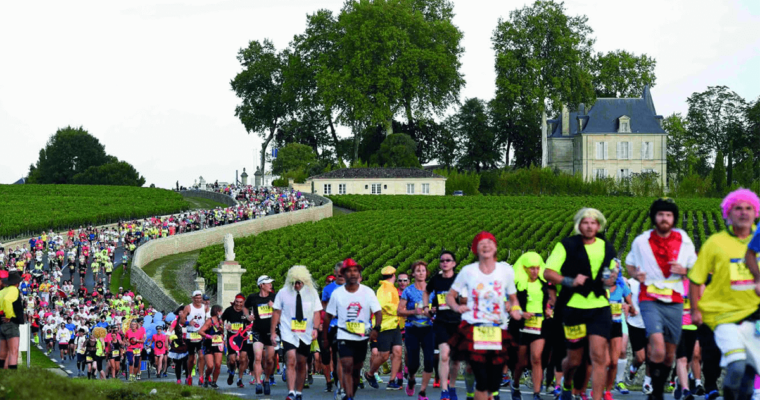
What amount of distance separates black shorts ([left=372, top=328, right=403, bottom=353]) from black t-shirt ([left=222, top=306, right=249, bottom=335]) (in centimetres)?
239

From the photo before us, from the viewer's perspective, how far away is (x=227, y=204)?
Answer: 8256 centimetres

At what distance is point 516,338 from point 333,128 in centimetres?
9509

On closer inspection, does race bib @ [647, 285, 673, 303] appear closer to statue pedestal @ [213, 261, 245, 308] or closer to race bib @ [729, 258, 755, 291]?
race bib @ [729, 258, 755, 291]

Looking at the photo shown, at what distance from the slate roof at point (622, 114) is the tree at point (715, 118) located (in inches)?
498

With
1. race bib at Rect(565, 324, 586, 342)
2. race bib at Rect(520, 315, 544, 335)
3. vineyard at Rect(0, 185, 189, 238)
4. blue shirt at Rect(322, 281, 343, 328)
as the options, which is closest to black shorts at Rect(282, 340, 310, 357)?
blue shirt at Rect(322, 281, 343, 328)

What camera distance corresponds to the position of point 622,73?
9775 cm

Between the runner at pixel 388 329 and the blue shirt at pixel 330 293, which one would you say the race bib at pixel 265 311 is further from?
the runner at pixel 388 329

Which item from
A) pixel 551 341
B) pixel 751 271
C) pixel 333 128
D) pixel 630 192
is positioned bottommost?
pixel 551 341

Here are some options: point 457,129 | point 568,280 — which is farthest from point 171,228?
point 457,129

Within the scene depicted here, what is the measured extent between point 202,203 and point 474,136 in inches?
1143

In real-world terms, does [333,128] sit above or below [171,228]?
above

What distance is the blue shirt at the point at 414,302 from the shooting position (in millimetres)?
12508

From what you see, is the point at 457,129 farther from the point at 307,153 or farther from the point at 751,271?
the point at 751,271

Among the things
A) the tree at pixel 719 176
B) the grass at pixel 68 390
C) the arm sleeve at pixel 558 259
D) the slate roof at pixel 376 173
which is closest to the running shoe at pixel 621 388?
the arm sleeve at pixel 558 259
